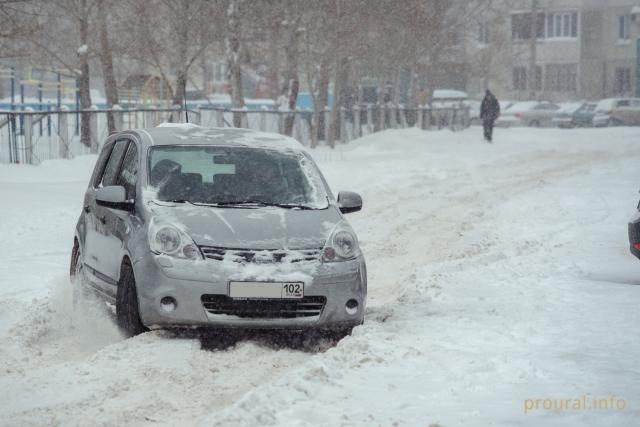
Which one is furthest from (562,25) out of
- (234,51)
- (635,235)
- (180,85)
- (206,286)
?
(206,286)

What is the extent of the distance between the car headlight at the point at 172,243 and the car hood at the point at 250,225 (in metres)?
0.05

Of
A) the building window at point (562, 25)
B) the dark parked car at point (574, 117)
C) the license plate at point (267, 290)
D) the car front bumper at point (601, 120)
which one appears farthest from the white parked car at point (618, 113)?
the license plate at point (267, 290)

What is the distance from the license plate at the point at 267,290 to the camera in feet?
24.5

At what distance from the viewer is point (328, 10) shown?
3166 cm

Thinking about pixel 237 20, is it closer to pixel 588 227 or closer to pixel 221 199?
pixel 588 227

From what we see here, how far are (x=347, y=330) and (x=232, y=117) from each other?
21.9m

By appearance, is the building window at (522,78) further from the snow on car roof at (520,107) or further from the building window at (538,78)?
the snow on car roof at (520,107)

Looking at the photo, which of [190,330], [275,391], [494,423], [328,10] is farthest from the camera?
[328,10]

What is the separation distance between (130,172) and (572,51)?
70.3m

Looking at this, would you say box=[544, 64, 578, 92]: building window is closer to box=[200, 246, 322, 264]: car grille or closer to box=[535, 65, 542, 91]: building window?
box=[535, 65, 542, 91]: building window

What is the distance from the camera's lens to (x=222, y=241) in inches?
299

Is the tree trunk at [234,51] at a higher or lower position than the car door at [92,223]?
higher

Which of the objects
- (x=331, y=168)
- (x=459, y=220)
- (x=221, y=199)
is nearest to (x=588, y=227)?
(x=459, y=220)

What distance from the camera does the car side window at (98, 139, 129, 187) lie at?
30.3ft
